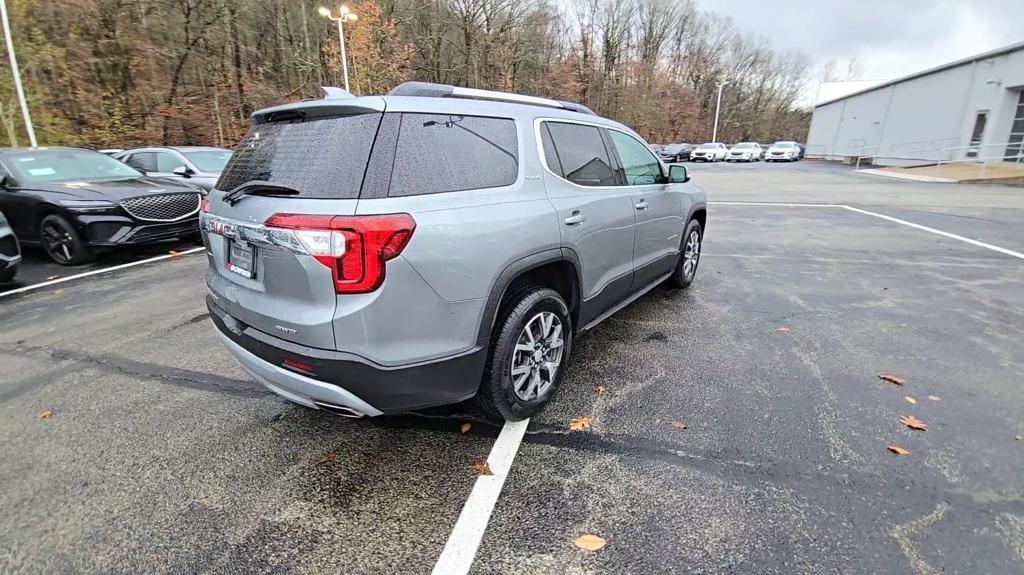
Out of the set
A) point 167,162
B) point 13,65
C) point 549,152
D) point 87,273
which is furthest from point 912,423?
point 13,65

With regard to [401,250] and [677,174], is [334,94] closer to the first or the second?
[401,250]

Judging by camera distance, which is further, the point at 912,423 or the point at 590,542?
the point at 912,423

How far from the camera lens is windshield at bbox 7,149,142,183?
6.86 meters

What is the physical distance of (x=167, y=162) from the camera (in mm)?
9812

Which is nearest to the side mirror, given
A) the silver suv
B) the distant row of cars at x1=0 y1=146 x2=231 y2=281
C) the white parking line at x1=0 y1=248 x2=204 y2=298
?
the silver suv

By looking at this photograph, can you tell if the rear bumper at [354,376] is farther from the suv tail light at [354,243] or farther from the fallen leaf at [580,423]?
the fallen leaf at [580,423]

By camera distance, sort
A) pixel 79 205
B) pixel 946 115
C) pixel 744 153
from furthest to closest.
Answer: pixel 744 153 → pixel 946 115 → pixel 79 205

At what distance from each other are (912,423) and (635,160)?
259 centimetres

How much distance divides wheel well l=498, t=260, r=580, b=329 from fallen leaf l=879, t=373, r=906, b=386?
7.15 ft

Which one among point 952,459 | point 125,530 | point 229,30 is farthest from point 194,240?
point 229,30

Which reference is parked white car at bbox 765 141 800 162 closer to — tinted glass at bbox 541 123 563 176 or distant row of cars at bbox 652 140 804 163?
distant row of cars at bbox 652 140 804 163

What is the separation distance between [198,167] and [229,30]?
1727cm

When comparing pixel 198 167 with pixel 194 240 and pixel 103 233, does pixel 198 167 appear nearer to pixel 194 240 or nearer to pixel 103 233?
pixel 194 240

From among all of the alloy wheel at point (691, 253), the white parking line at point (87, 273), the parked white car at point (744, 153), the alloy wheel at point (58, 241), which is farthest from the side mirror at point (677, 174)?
the parked white car at point (744, 153)
